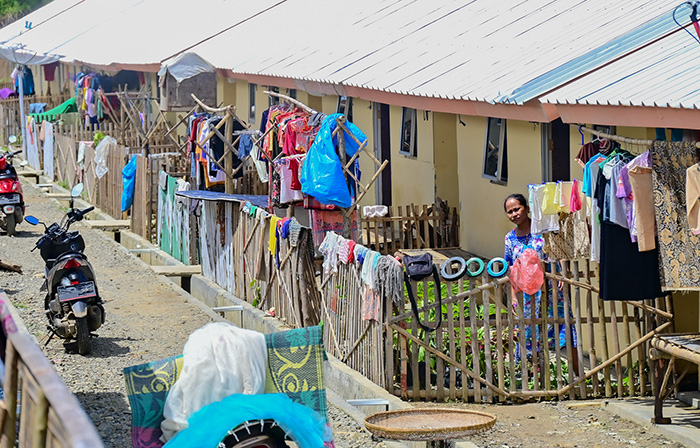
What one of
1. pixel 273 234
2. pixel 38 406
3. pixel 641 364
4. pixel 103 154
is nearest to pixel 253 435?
pixel 38 406

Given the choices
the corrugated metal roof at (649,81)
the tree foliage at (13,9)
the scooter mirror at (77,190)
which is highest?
the tree foliage at (13,9)

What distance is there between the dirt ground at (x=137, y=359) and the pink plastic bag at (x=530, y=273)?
3.14 feet

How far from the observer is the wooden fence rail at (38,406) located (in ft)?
9.42

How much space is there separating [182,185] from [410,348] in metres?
7.00

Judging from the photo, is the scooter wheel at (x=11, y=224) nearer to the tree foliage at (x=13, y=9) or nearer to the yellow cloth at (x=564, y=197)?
the yellow cloth at (x=564, y=197)

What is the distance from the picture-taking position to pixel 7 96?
127 feet

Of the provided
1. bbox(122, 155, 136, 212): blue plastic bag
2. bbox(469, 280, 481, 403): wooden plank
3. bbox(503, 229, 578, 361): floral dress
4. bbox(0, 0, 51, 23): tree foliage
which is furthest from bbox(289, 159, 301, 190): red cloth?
bbox(0, 0, 51, 23): tree foliage

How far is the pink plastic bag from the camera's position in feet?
29.2

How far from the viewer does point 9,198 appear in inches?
719

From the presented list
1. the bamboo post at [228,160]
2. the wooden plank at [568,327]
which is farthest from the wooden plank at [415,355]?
the bamboo post at [228,160]

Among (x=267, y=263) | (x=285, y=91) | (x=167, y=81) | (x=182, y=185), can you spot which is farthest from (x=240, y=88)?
(x=267, y=263)

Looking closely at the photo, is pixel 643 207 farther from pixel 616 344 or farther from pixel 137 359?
pixel 137 359

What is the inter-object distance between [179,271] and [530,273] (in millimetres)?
7090

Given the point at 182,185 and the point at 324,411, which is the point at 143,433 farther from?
the point at 182,185
